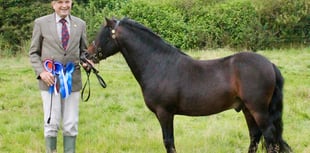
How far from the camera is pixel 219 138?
607 cm

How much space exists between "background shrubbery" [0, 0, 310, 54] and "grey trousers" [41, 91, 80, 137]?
39.5 feet

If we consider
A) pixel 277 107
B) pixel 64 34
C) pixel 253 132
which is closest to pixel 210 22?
pixel 253 132

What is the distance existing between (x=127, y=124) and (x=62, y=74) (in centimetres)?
253

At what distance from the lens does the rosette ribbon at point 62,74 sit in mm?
4508

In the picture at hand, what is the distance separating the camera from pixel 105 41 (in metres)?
4.88

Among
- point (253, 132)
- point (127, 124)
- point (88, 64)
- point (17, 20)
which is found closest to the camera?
point (88, 64)

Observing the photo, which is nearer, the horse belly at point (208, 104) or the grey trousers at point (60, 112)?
the grey trousers at point (60, 112)

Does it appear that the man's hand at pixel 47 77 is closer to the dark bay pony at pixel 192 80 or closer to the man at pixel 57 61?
the man at pixel 57 61

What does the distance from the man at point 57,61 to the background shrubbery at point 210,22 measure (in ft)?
39.6

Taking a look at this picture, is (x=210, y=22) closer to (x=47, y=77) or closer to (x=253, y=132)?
(x=253, y=132)

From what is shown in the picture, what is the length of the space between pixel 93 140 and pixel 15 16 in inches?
491

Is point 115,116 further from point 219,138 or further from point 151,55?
point 151,55

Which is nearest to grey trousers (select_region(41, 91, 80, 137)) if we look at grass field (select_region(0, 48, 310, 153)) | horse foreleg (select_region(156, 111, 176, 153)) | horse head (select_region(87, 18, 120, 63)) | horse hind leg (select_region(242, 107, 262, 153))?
horse head (select_region(87, 18, 120, 63))

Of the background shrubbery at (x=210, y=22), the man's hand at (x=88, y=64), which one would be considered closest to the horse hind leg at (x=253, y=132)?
the man's hand at (x=88, y=64)
